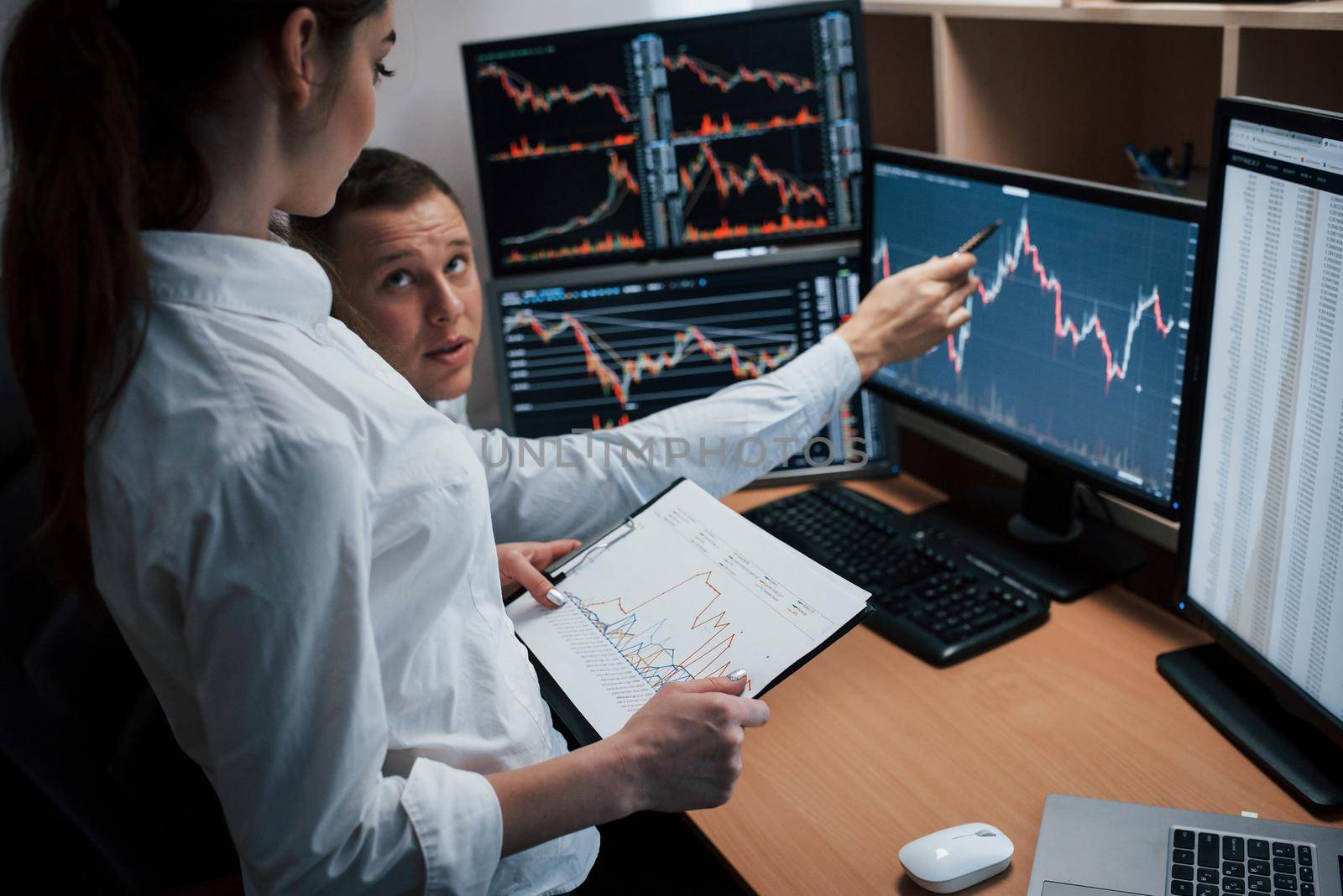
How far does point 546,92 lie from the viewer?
1.58 meters


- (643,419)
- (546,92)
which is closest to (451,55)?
(546,92)

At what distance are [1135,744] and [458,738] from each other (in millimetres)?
633

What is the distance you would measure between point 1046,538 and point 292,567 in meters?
1.03

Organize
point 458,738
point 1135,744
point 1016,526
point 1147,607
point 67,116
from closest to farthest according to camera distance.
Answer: point 67,116 → point 458,738 → point 1135,744 → point 1147,607 → point 1016,526

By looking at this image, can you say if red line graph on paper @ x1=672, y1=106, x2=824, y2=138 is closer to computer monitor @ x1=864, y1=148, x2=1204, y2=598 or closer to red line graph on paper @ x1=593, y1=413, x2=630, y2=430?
computer monitor @ x1=864, y1=148, x2=1204, y2=598

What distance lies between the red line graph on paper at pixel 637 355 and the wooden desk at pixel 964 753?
0.49 metres

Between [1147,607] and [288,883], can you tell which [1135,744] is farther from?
[288,883]

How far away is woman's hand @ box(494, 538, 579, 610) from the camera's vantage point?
3.59ft

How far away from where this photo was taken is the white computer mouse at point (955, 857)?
0.88 meters

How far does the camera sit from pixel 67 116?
63cm

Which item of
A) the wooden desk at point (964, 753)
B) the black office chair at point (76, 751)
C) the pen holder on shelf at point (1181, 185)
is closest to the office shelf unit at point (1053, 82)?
the pen holder on shelf at point (1181, 185)

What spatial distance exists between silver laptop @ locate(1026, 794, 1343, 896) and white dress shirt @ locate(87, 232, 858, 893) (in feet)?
1.51

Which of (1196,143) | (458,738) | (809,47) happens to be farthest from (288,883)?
(1196,143)

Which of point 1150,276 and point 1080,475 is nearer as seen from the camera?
point 1150,276
